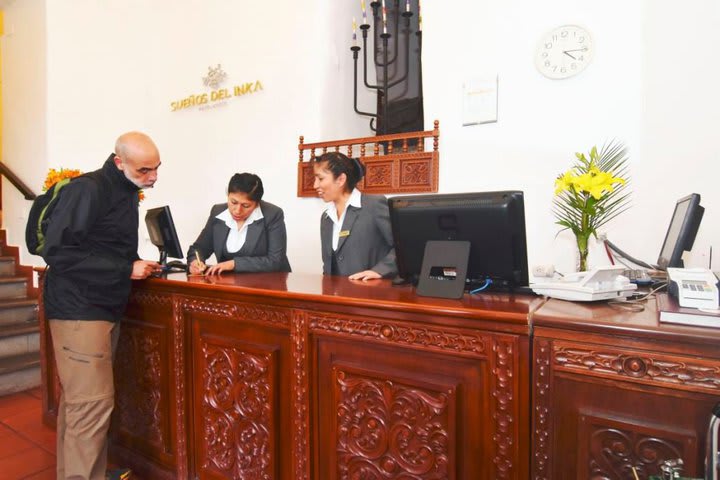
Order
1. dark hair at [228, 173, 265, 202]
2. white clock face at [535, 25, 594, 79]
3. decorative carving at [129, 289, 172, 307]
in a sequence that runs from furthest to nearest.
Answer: white clock face at [535, 25, 594, 79] < dark hair at [228, 173, 265, 202] < decorative carving at [129, 289, 172, 307]

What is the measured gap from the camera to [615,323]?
1062mm

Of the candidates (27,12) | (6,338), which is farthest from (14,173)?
(6,338)

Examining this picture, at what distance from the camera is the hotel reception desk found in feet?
3.45

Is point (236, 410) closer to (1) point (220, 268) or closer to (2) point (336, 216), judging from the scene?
(1) point (220, 268)

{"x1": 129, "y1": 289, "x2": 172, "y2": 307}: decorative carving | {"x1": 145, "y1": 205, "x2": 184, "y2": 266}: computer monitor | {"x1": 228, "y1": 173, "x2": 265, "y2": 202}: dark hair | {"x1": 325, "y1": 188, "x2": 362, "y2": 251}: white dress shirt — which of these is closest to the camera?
{"x1": 129, "y1": 289, "x2": 172, "y2": 307}: decorative carving

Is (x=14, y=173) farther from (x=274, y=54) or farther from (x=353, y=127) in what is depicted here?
(x=353, y=127)

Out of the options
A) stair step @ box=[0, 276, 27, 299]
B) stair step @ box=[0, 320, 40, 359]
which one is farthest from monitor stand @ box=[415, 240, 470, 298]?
stair step @ box=[0, 276, 27, 299]

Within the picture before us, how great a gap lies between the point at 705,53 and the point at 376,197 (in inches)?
86.6

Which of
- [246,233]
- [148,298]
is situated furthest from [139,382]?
[246,233]

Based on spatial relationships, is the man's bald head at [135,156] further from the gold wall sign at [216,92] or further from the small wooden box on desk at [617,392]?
the gold wall sign at [216,92]

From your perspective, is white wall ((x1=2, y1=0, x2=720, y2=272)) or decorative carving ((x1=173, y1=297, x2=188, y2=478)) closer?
decorative carving ((x1=173, y1=297, x2=188, y2=478))

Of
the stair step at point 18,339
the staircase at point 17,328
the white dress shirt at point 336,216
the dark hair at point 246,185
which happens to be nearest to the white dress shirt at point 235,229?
the dark hair at point 246,185

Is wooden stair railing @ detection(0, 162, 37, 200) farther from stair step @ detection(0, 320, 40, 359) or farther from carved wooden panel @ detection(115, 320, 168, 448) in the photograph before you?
carved wooden panel @ detection(115, 320, 168, 448)

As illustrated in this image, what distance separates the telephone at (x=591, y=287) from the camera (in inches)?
51.5
